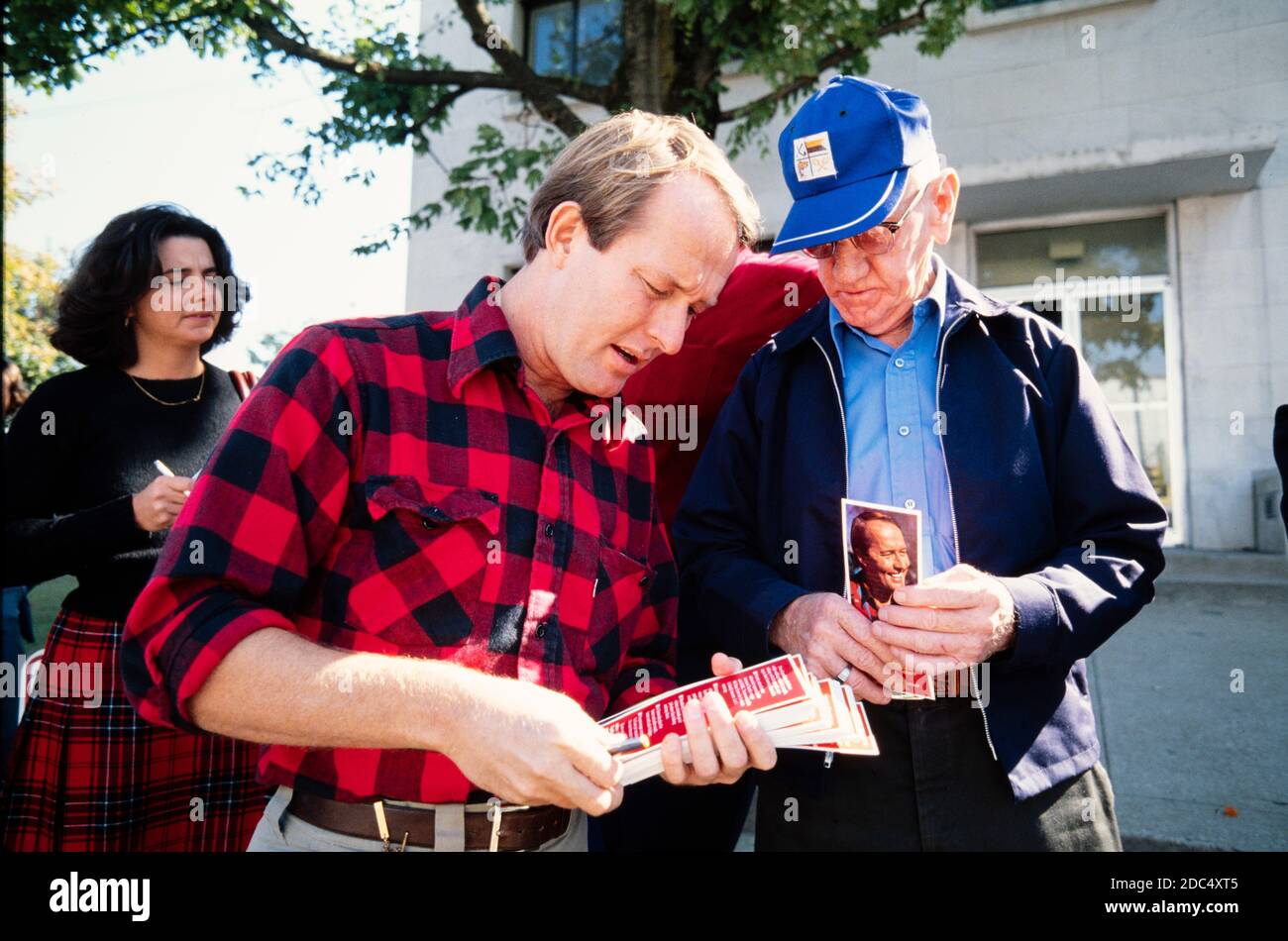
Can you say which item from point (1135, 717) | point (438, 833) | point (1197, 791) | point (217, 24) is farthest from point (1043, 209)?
point (438, 833)

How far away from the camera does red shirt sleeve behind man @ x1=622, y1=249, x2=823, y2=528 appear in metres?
2.27

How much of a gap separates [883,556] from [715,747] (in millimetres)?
497

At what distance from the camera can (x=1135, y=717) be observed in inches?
172

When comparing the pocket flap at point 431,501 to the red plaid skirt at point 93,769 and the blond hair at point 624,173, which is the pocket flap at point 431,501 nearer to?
the blond hair at point 624,173

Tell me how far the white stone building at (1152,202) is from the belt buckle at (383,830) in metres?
7.03

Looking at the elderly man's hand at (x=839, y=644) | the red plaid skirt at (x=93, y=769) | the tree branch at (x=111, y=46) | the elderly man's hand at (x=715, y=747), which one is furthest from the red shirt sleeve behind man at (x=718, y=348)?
the tree branch at (x=111, y=46)

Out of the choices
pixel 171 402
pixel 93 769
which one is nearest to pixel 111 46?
pixel 171 402

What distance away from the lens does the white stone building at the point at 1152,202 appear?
7141 mm

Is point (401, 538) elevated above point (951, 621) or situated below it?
above

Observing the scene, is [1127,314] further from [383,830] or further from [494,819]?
[383,830]

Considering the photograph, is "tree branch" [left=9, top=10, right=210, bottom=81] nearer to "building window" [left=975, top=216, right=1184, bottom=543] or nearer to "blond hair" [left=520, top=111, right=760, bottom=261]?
"blond hair" [left=520, top=111, right=760, bottom=261]

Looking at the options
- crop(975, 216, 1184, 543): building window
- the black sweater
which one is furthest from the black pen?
crop(975, 216, 1184, 543): building window

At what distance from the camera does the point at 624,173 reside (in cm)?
158
